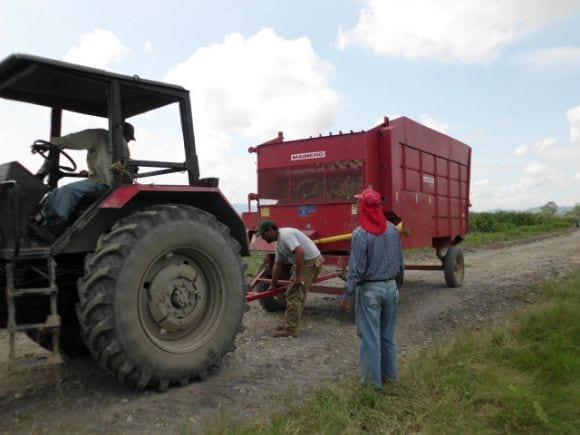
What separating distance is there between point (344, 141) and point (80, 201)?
4.36m

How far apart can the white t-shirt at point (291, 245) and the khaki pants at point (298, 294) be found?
0.33ft

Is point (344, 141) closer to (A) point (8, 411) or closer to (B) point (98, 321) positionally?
(B) point (98, 321)

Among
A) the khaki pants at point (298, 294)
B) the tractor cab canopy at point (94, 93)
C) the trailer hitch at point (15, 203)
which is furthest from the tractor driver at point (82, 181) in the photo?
the khaki pants at point (298, 294)

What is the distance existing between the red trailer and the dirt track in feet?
3.03

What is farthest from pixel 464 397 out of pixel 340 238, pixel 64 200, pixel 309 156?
pixel 309 156

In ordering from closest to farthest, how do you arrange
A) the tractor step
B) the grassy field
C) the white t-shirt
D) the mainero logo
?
the tractor step
the white t-shirt
the mainero logo
the grassy field

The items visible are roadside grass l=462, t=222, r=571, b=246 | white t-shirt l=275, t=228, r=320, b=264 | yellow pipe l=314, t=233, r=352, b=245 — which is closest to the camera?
white t-shirt l=275, t=228, r=320, b=264

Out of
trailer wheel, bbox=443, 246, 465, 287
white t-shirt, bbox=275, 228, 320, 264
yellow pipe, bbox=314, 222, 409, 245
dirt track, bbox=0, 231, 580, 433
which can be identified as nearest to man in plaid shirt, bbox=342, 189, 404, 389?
dirt track, bbox=0, 231, 580, 433

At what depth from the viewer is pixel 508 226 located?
111 feet

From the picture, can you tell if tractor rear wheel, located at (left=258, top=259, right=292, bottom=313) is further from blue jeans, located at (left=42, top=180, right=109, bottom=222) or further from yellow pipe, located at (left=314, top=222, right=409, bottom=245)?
blue jeans, located at (left=42, top=180, right=109, bottom=222)

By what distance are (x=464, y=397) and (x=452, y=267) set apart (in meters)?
5.97

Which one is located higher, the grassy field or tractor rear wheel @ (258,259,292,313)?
the grassy field

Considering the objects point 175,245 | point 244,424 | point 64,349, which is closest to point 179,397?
point 244,424

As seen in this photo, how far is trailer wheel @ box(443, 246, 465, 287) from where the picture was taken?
967cm
